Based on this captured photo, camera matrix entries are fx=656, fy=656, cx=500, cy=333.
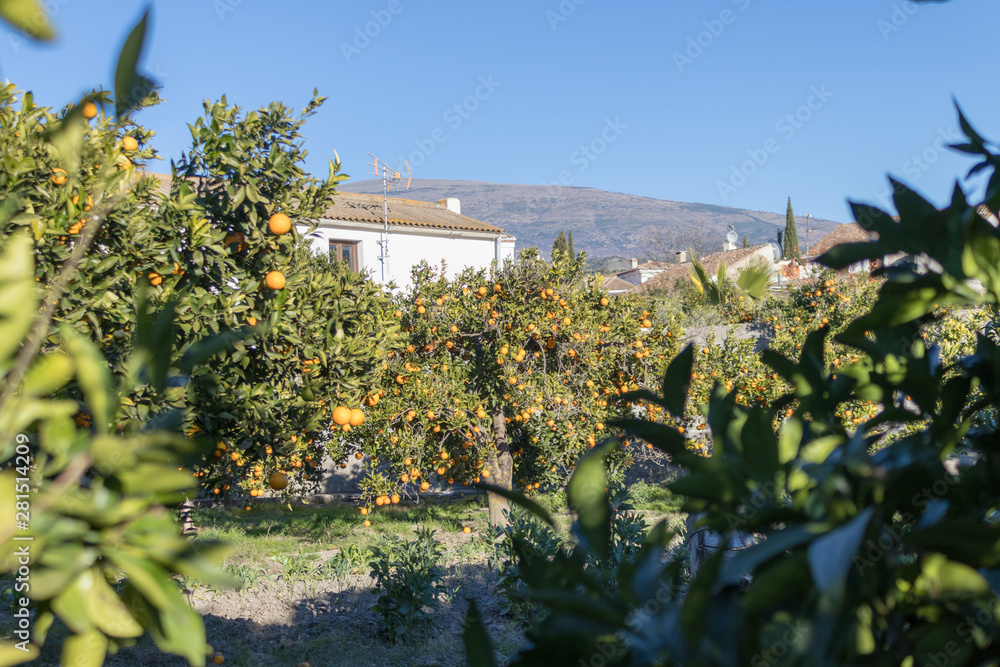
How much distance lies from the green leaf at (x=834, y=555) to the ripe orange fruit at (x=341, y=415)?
3219mm

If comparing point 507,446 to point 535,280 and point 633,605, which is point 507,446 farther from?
point 633,605

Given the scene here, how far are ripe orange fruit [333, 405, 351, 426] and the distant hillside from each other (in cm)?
9795

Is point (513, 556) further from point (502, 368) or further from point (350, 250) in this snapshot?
point (350, 250)

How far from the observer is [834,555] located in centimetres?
34

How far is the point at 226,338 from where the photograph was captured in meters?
0.50

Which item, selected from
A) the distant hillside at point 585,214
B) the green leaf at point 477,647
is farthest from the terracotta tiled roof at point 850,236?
the distant hillside at point 585,214

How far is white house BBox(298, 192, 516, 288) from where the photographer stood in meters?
14.9

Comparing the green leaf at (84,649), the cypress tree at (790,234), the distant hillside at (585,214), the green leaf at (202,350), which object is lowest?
the green leaf at (84,649)

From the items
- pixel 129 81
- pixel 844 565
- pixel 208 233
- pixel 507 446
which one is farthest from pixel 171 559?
pixel 507 446

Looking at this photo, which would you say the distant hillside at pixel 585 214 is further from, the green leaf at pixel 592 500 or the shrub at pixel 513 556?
the green leaf at pixel 592 500

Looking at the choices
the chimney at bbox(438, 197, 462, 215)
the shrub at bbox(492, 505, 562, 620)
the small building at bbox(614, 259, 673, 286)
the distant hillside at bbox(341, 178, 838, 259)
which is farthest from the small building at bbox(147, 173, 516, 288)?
the distant hillside at bbox(341, 178, 838, 259)

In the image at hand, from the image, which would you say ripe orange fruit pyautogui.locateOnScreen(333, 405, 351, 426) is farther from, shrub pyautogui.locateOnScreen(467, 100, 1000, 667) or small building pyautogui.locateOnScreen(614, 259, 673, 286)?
small building pyautogui.locateOnScreen(614, 259, 673, 286)

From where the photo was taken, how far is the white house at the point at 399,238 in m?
14.9

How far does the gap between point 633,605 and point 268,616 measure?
4.01 meters
